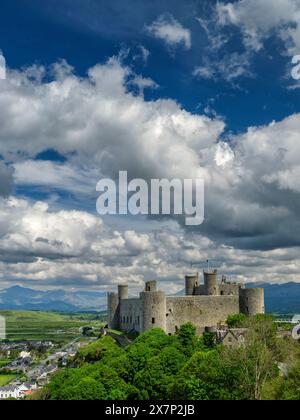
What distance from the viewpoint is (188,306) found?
59438mm

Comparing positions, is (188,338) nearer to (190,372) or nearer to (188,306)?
(188,306)

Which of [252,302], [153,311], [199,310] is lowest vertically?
[153,311]

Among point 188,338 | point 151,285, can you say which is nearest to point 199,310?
point 151,285

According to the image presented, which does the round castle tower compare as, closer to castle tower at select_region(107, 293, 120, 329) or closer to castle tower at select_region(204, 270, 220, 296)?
castle tower at select_region(107, 293, 120, 329)

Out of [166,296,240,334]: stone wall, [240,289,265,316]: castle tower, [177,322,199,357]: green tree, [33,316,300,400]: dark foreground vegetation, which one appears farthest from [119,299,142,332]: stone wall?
[240,289,265,316]: castle tower

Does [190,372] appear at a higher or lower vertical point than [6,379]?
higher

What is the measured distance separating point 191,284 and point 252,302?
8663mm

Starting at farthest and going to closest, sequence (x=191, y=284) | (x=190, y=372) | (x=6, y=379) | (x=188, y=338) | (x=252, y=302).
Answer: (x=6, y=379)
(x=191, y=284)
(x=252, y=302)
(x=188, y=338)
(x=190, y=372)

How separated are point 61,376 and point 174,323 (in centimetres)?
1321

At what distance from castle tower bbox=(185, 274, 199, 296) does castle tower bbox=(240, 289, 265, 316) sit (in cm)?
696

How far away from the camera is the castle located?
57.8m
